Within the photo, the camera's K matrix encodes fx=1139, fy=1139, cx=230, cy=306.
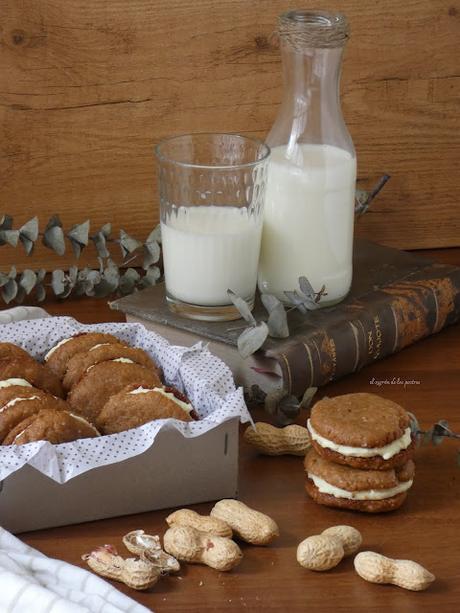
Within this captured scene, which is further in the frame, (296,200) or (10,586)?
(296,200)

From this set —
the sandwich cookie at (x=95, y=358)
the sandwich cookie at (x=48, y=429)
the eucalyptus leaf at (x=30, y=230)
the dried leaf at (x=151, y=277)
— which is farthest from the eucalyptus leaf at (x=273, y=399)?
the eucalyptus leaf at (x=30, y=230)

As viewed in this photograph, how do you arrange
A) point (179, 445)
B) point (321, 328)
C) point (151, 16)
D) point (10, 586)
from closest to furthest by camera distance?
point (10, 586)
point (179, 445)
point (321, 328)
point (151, 16)

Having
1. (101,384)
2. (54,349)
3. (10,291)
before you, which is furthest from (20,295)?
(101,384)

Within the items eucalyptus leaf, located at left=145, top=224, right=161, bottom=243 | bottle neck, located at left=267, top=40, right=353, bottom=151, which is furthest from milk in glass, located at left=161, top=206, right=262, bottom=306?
eucalyptus leaf, located at left=145, top=224, right=161, bottom=243

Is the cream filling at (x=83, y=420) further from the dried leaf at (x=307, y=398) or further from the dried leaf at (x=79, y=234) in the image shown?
the dried leaf at (x=79, y=234)

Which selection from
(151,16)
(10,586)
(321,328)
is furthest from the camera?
(151,16)

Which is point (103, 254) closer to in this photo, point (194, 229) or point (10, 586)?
point (194, 229)

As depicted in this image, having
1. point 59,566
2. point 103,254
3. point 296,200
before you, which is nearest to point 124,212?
point 103,254
